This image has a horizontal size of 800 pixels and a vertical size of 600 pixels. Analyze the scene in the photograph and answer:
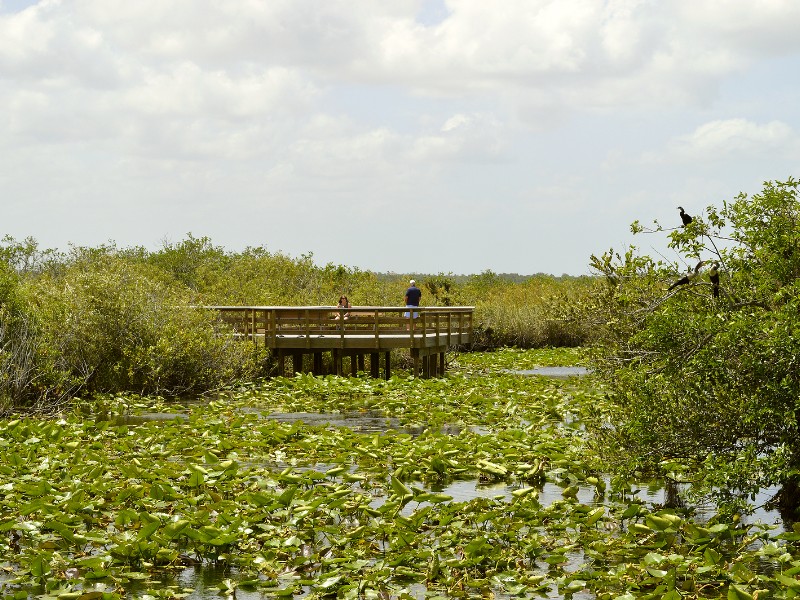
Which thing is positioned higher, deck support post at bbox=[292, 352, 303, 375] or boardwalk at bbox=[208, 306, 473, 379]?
boardwalk at bbox=[208, 306, 473, 379]

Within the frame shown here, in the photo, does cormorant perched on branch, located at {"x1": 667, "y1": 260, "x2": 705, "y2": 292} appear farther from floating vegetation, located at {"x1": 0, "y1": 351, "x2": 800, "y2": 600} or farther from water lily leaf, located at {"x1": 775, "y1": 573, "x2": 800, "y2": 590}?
water lily leaf, located at {"x1": 775, "y1": 573, "x2": 800, "y2": 590}

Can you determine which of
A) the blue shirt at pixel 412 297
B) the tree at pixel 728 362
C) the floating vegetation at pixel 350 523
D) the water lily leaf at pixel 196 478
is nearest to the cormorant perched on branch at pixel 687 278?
the tree at pixel 728 362

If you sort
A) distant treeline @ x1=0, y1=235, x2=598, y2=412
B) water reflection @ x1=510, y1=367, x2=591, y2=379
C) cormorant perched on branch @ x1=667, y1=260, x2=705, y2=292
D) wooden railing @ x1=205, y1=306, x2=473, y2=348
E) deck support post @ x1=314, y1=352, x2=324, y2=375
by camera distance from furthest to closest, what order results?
1. water reflection @ x1=510, y1=367, x2=591, y2=379
2. deck support post @ x1=314, y1=352, x2=324, y2=375
3. wooden railing @ x1=205, y1=306, x2=473, y2=348
4. distant treeline @ x1=0, y1=235, x2=598, y2=412
5. cormorant perched on branch @ x1=667, y1=260, x2=705, y2=292

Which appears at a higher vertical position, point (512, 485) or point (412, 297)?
point (412, 297)

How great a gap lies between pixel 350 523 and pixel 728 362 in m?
4.06

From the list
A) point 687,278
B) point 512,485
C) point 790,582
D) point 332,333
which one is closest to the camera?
point 790,582

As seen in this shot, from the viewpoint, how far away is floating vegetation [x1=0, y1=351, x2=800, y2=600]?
8125mm

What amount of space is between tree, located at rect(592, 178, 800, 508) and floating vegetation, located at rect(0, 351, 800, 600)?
2.07 ft

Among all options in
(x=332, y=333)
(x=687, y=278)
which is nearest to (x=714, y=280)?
(x=687, y=278)

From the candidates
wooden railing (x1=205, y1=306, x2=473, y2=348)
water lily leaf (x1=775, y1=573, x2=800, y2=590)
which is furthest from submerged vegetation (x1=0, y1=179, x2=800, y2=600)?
wooden railing (x1=205, y1=306, x2=473, y2=348)

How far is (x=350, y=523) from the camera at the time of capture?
10219mm

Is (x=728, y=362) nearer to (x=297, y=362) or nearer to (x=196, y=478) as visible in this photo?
(x=196, y=478)

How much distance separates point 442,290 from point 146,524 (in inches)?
1401

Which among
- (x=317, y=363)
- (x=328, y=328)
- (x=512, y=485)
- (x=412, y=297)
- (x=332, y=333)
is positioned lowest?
(x=512, y=485)
